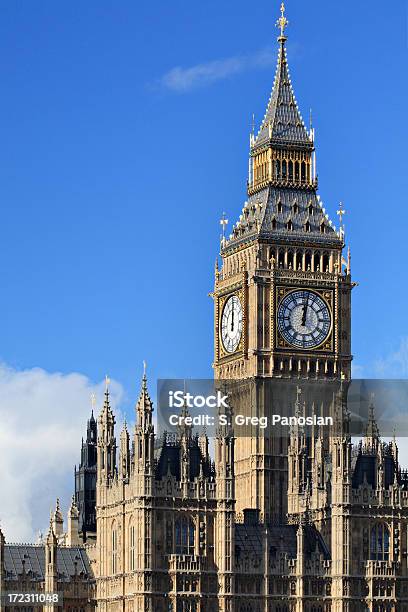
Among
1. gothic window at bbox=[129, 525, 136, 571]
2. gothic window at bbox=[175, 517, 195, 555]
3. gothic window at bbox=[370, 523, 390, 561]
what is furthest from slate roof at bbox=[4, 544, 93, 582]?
gothic window at bbox=[370, 523, 390, 561]

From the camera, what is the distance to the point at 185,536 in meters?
182

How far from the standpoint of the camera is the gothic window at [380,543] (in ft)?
608

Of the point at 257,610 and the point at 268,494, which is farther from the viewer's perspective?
the point at 268,494

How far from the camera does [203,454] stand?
606 feet

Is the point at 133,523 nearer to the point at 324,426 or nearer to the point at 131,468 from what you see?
the point at 131,468

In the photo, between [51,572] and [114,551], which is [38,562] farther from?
[114,551]

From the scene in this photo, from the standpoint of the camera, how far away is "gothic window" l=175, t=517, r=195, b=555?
182 m

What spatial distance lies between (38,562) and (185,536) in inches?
534

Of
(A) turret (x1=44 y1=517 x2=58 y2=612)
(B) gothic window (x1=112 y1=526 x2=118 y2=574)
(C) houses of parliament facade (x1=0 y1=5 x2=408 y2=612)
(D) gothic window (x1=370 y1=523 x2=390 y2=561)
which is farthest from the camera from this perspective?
(A) turret (x1=44 y1=517 x2=58 y2=612)

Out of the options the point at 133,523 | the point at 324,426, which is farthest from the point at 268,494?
the point at 133,523

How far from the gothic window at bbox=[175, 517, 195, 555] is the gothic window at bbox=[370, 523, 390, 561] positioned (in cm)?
1206

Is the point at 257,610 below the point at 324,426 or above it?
below

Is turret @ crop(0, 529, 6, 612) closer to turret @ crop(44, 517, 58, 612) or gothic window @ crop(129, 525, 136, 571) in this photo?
turret @ crop(44, 517, 58, 612)

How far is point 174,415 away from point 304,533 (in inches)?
466
